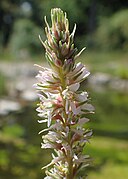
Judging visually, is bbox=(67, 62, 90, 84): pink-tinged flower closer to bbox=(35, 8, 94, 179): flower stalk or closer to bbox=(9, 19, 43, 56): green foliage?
bbox=(35, 8, 94, 179): flower stalk

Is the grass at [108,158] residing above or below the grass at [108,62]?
below

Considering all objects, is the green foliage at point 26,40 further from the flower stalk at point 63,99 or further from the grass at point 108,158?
the flower stalk at point 63,99

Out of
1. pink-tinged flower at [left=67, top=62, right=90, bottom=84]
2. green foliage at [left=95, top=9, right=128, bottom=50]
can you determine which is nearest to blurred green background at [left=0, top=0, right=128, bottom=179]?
green foliage at [left=95, top=9, right=128, bottom=50]

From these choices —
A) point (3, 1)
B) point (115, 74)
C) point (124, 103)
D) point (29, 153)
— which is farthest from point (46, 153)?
point (3, 1)

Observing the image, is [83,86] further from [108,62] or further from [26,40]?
[26,40]

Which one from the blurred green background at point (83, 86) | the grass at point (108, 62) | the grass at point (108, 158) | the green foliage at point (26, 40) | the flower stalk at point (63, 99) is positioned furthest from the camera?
the green foliage at point (26, 40)

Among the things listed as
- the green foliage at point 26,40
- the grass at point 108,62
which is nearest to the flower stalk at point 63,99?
the grass at point 108,62

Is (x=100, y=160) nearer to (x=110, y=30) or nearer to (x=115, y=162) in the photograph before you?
(x=115, y=162)
